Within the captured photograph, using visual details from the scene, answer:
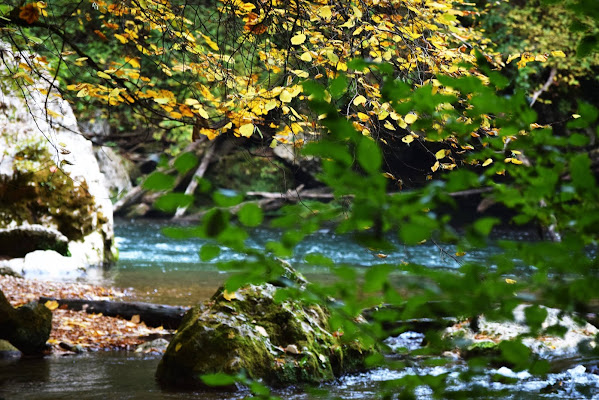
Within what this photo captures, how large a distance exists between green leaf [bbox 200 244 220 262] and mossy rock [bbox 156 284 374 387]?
3837mm

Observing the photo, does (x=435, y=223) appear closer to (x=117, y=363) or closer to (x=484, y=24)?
(x=117, y=363)

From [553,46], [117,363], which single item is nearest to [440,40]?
[117,363]

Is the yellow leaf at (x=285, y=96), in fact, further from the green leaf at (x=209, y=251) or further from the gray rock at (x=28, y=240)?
the gray rock at (x=28, y=240)

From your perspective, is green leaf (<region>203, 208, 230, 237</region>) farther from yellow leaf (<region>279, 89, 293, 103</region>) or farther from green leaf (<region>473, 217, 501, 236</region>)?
yellow leaf (<region>279, 89, 293, 103</region>)

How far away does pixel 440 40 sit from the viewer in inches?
170

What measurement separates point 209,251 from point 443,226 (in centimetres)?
46

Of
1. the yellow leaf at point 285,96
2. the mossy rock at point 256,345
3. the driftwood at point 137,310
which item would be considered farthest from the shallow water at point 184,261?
the yellow leaf at point 285,96

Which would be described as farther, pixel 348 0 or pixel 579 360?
pixel 579 360

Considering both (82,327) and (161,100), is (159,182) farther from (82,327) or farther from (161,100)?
(82,327)

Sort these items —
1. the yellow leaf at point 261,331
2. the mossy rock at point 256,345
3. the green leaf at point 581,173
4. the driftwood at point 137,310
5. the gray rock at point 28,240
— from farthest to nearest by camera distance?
the gray rock at point 28,240 → the driftwood at point 137,310 → the yellow leaf at point 261,331 → the mossy rock at point 256,345 → the green leaf at point 581,173

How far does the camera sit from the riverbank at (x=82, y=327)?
6262mm

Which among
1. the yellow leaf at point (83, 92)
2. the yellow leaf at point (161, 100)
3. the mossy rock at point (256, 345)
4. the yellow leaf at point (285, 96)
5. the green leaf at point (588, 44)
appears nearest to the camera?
the green leaf at point (588, 44)

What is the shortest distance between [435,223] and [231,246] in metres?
0.39

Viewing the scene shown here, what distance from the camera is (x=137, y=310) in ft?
24.4
